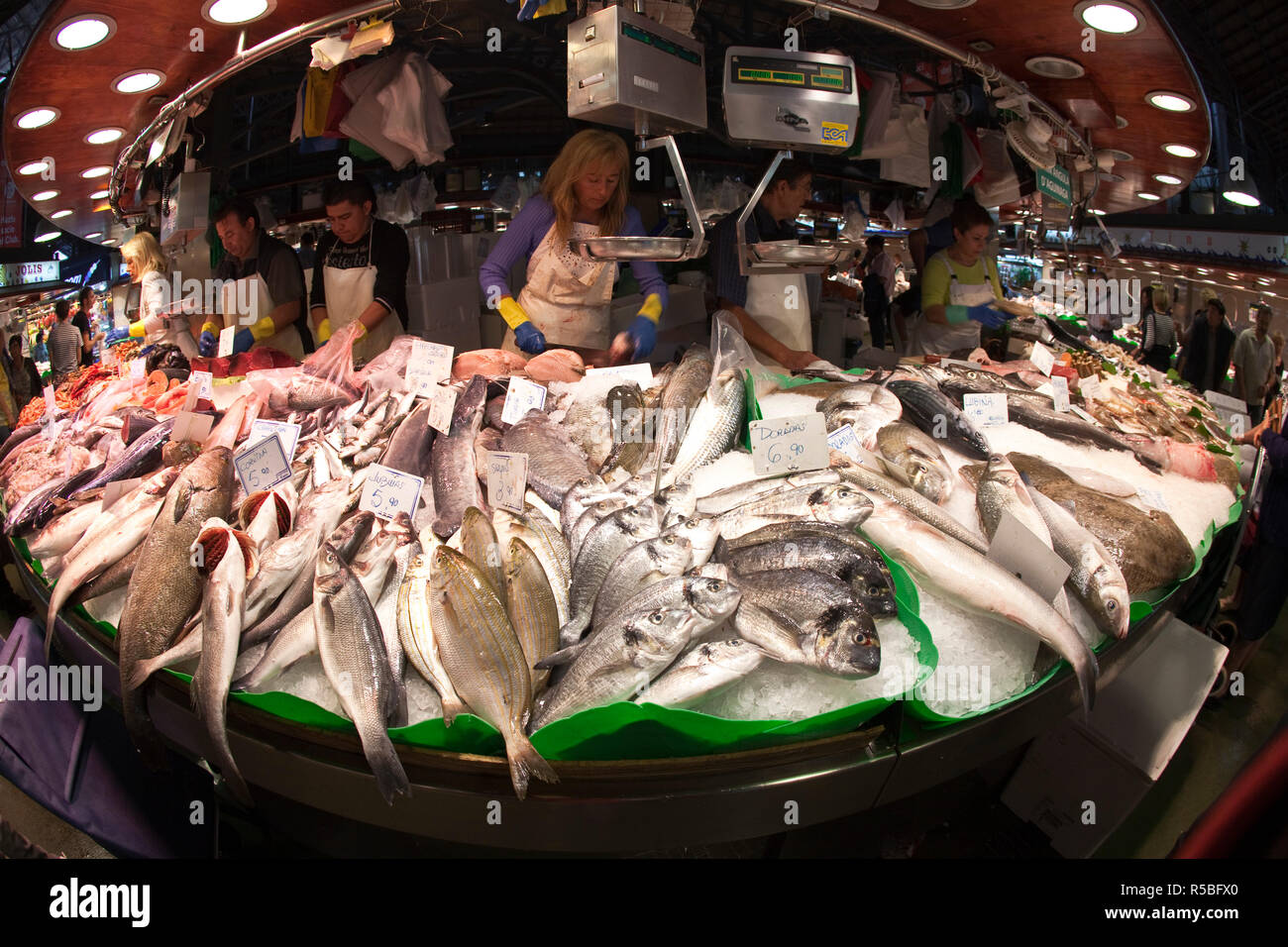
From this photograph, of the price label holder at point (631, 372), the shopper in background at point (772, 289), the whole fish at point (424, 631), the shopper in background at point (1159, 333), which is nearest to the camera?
Result: the whole fish at point (424, 631)

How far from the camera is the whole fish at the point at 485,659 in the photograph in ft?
4.60

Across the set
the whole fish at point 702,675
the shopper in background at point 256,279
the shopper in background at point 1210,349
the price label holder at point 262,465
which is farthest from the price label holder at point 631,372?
the shopper in background at point 1210,349

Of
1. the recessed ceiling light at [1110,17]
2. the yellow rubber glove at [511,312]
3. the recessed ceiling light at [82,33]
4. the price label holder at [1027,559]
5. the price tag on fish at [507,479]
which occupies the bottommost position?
the price label holder at [1027,559]

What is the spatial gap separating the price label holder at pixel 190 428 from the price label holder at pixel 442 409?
86cm

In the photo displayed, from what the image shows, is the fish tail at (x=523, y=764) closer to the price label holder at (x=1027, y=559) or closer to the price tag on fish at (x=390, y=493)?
the price tag on fish at (x=390, y=493)

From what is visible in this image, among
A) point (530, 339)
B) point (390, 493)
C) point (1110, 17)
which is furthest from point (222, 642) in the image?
point (1110, 17)

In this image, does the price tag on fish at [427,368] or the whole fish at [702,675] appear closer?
the whole fish at [702,675]

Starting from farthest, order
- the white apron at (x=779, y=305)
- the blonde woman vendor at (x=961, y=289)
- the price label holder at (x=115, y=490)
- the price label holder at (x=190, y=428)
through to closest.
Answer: the blonde woman vendor at (x=961, y=289)
the white apron at (x=779, y=305)
the price label holder at (x=190, y=428)
the price label holder at (x=115, y=490)

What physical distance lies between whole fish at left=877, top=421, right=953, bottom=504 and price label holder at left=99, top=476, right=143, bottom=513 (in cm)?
236

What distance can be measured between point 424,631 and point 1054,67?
13.0 feet

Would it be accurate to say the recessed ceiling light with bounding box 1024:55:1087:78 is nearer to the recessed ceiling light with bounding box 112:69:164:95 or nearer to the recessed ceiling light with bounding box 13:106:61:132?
the recessed ceiling light with bounding box 112:69:164:95

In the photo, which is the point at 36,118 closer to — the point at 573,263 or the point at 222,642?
the point at 573,263

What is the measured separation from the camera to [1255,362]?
8203mm
